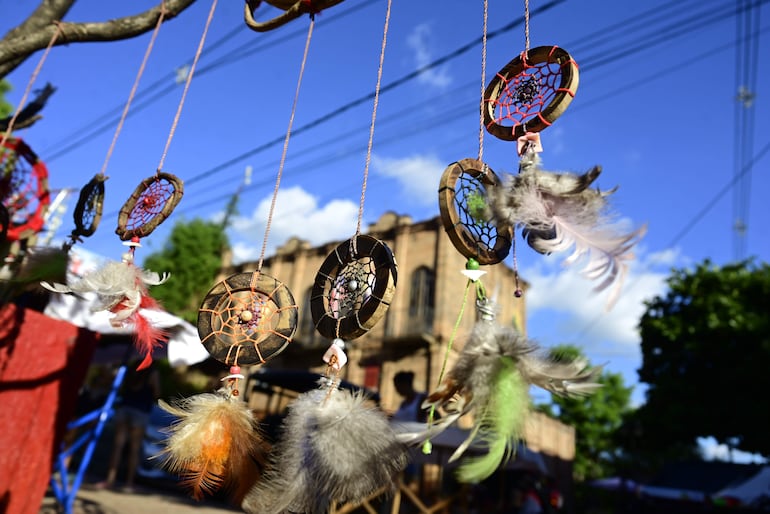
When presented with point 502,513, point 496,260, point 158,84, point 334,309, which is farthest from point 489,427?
point 158,84

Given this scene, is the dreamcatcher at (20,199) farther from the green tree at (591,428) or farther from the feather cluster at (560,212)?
the green tree at (591,428)

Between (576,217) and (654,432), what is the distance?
13.9m

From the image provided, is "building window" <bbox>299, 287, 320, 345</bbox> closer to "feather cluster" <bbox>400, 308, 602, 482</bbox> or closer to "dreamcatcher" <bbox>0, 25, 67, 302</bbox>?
"dreamcatcher" <bbox>0, 25, 67, 302</bbox>

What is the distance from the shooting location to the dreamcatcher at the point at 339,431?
1651 mm

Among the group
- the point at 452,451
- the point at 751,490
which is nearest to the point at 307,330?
the point at 452,451

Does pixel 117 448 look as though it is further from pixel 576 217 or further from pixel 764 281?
pixel 764 281

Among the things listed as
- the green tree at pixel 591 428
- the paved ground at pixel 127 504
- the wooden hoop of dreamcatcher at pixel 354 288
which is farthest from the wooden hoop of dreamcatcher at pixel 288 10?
the green tree at pixel 591 428

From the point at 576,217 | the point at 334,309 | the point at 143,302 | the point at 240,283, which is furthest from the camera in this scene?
the point at 143,302

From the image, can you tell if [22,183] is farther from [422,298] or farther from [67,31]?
[422,298]

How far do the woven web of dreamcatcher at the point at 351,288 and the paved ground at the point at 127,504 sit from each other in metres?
4.94

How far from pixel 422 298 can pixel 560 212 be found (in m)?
14.8

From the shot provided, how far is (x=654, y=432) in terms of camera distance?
13367mm

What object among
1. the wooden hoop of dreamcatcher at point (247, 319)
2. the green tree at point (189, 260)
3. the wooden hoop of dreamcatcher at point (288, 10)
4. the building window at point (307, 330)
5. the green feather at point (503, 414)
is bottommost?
the green feather at point (503, 414)

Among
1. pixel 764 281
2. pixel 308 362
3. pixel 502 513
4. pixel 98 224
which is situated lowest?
pixel 502 513
